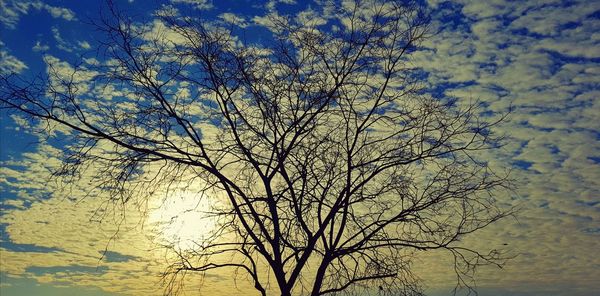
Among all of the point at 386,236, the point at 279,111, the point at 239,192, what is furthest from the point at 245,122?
the point at 386,236

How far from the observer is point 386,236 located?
422 inches

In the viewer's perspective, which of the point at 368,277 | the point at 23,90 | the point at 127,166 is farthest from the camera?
the point at 368,277

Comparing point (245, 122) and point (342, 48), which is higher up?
point (342, 48)

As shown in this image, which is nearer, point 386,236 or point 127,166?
point 127,166

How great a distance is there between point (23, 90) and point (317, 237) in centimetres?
604

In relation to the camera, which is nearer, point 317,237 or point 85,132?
point 85,132

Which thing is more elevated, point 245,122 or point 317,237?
point 245,122

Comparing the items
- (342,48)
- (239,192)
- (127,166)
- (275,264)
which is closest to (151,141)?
(127,166)

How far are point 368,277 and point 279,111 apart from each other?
386 centimetres

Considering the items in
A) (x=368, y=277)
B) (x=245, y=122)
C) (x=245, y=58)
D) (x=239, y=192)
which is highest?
(x=245, y=58)

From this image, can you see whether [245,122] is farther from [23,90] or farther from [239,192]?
[23,90]

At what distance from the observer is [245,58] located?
426 inches

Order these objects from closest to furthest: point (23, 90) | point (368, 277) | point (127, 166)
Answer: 1. point (23, 90)
2. point (127, 166)
3. point (368, 277)

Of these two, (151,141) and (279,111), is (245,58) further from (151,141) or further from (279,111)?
(151,141)
